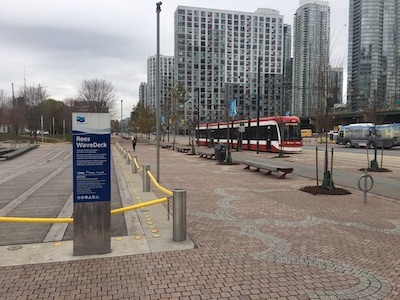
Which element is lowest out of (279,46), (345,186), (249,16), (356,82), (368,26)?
(345,186)

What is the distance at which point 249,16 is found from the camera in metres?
176

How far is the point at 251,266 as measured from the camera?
471 cm

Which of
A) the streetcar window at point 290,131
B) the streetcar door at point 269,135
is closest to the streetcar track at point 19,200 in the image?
the streetcar window at point 290,131

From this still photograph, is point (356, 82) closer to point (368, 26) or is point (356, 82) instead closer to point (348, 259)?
point (368, 26)

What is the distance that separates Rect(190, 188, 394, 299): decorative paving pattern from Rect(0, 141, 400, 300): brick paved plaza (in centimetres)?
1

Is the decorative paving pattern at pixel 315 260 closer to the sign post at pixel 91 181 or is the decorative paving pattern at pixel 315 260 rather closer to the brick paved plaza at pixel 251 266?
the brick paved plaza at pixel 251 266

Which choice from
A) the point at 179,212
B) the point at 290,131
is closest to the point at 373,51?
the point at 290,131

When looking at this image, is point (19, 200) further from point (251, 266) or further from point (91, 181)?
point (251, 266)

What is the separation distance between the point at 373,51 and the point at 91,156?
48.7 m

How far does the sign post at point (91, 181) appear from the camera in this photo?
4.96 metres

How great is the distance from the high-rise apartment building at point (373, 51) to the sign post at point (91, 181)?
22.1 m

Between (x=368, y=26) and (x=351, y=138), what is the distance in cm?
1698

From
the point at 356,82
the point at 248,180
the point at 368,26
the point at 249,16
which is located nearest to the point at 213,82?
the point at 249,16

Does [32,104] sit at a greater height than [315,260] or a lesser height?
greater
